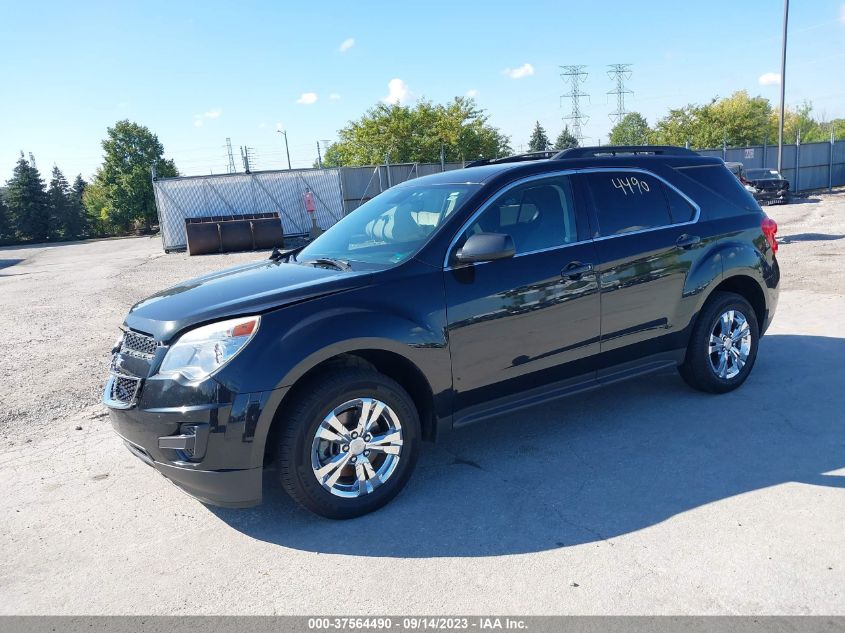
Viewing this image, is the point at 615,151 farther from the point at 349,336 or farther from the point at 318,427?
the point at 318,427

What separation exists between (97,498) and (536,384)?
2863mm

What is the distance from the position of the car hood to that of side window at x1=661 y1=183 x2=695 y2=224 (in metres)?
2.58

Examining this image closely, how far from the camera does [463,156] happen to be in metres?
47.6

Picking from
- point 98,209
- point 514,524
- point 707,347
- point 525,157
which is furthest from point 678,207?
point 98,209

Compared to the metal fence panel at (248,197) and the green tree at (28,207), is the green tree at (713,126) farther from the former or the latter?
the green tree at (28,207)

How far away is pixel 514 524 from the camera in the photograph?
345cm

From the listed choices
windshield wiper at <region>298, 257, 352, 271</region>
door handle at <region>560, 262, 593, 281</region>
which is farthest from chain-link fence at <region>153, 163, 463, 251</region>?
door handle at <region>560, 262, 593, 281</region>

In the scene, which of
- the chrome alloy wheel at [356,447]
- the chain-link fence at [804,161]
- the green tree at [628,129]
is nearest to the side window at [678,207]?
the chrome alloy wheel at [356,447]

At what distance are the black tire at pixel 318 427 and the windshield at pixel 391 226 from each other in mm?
800

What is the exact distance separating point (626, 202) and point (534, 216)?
2.81 feet

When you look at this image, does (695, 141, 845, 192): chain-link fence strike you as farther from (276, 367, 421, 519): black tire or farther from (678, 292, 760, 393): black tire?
(276, 367, 421, 519): black tire

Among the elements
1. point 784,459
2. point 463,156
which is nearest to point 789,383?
point 784,459

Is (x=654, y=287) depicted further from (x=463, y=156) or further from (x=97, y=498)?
(x=463, y=156)

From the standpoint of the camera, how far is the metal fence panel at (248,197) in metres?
24.3
